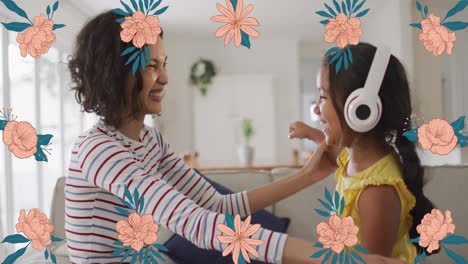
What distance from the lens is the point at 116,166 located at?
0.63 meters

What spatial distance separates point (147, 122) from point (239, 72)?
9.0 inches

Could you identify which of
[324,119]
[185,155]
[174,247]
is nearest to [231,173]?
[174,247]

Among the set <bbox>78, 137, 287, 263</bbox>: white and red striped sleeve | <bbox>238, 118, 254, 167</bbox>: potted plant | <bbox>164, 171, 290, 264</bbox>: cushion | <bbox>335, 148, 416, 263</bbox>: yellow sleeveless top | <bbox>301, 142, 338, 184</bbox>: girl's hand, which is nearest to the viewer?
<bbox>78, 137, 287, 263</bbox>: white and red striped sleeve

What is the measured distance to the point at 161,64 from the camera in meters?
0.62

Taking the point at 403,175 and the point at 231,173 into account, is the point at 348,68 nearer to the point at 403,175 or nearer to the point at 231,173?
the point at 403,175

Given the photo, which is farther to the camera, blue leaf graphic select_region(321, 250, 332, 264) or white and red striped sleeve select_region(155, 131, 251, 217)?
white and red striped sleeve select_region(155, 131, 251, 217)

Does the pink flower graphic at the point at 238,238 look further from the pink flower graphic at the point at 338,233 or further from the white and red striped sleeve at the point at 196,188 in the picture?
the white and red striped sleeve at the point at 196,188

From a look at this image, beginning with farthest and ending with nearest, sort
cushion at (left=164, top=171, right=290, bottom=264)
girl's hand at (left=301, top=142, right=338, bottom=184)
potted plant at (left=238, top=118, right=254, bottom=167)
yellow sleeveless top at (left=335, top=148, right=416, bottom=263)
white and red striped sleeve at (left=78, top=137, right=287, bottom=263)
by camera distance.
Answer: cushion at (left=164, top=171, right=290, bottom=264), potted plant at (left=238, top=118, right=254, bottom=167), girl's hand at (left=301, top=142, right=338, bottom=184), yellow sleeveless top at (left=335, top=148, right=416, bottom=263), white and red striped sleeve at (left=78, top=137, right=287, bottom=263)

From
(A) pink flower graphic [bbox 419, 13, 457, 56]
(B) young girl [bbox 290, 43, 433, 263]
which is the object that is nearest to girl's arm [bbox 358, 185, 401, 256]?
(B) young girl [bbox 290, 43, 433, 263]

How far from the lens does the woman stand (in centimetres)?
58
